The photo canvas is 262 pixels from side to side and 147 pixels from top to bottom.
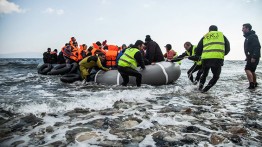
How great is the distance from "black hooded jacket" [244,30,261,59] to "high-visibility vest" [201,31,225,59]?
4.51ft

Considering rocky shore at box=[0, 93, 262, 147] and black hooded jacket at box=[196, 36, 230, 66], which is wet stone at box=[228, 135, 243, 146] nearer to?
rocky shore at box=[0, 93, 262, 147]

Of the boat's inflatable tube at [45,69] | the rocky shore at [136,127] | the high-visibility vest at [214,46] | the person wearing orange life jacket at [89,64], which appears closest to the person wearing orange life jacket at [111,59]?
the person wearing orange life jacket at [89,64]

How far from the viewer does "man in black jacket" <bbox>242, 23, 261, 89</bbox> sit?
665 centimetres

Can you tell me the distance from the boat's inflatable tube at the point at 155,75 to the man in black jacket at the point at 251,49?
2.34 meters

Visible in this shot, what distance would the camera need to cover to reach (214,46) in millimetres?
5859

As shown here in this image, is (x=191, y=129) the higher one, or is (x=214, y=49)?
(x=214, y=49)

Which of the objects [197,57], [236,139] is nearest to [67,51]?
[197,57]

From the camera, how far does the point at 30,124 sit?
320 centimetres

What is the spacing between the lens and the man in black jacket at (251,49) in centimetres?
665

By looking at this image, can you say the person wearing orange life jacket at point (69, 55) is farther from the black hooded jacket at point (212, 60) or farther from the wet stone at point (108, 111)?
the wet stone at point (108, 111)

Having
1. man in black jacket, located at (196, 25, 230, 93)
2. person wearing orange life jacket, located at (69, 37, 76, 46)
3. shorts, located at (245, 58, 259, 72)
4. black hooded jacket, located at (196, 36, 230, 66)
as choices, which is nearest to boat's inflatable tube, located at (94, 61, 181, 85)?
black hooded jacket, located at (196, 36, 230, 66)

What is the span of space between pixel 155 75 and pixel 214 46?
2346 mm

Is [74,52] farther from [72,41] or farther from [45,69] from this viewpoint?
[45,69]

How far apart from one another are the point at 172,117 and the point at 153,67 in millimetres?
4339
